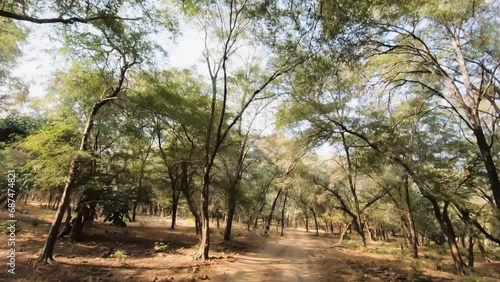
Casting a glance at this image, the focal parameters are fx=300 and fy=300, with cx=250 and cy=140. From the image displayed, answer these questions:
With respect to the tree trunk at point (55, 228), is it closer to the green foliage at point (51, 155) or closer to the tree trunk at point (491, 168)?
the green foliage at point (51, 155)

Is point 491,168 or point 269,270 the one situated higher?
point 491,168

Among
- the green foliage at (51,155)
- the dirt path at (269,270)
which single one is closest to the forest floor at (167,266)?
the dirt path at (269,270)

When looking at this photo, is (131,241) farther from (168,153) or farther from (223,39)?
(223,39)

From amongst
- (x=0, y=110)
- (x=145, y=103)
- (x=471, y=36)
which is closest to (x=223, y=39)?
(x=145, y=103)

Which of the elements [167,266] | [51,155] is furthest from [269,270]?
[51,155]

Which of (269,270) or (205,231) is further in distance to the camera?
(205,231)

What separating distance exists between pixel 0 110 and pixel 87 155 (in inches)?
591

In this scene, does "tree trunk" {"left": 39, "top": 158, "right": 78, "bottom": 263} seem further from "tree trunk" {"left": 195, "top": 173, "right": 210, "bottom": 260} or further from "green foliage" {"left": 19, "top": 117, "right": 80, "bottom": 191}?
"tree trunk" {"left": 195, "top": 173, "right": 210, "bottom": 260}

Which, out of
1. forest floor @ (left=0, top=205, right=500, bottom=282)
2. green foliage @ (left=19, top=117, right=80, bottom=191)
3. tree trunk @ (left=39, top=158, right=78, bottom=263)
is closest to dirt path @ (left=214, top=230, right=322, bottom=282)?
forest floor @ (left=0, top=205, right=500, bottom=282)

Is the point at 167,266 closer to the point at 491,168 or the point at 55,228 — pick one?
the point at 55,228

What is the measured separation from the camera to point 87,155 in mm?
9758

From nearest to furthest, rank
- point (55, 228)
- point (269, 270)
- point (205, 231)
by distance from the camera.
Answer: point (55, 228) → point (269, 270) → point (205, 231)

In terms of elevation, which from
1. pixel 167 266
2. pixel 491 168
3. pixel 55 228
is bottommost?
pixel 167 266

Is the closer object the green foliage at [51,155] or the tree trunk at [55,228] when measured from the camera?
the tree trunk at [55,228]
